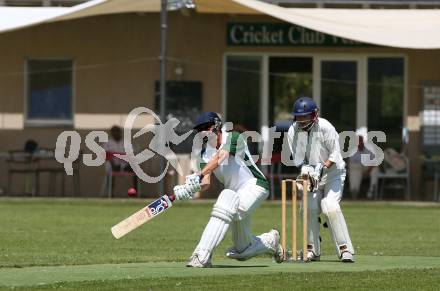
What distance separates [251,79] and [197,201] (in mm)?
3411

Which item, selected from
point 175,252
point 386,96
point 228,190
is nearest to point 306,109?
point 228,190

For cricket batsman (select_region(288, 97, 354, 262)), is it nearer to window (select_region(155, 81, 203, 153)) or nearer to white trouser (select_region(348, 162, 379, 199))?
white trouser (select_region(348, 162, 379, 199))

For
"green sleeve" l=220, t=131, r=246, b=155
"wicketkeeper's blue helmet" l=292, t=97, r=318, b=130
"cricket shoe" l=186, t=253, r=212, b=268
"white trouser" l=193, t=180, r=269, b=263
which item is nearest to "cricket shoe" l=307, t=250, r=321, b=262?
"white trouser" l=193, t=180, r=269, b=263

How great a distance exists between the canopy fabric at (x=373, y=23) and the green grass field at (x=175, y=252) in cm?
317

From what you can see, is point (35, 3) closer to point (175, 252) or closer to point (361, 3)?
point (361, 3)

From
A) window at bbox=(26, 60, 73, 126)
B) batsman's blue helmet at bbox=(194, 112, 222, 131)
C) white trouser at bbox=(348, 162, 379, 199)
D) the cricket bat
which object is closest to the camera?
the cricket bat

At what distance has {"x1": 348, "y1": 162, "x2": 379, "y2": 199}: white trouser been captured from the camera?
88.8 ft

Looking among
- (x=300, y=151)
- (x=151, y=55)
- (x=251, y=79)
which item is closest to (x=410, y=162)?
(x=251, y=79)

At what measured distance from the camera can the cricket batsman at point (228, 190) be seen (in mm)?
12594

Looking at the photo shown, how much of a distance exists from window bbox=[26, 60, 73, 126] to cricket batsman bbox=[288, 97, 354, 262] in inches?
572

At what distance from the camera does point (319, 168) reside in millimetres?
13781

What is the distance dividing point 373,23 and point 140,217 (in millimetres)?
12584

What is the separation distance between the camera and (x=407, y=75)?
28.0 metres

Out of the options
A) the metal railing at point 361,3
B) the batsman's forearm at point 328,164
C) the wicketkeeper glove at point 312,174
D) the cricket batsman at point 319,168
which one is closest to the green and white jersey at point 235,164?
the wicketkeeper glove at point 312,174
